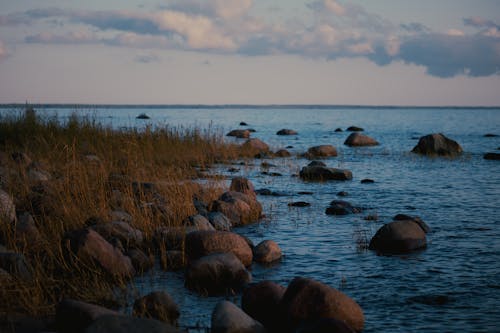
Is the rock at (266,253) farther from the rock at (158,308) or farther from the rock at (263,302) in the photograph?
the rock at (158,308)

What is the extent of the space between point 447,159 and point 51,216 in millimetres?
23051

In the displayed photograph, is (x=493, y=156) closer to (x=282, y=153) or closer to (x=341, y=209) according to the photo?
(x=282, y=153)

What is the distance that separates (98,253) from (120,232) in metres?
1.41

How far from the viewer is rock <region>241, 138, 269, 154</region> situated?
2966cm

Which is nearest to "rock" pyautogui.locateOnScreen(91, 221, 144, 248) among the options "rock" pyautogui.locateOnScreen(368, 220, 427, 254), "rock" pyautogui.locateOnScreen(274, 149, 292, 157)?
"rock" pyautogui.locateOnScreen(368, 220, 427, 254)

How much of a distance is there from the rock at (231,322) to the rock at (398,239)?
5003 mm

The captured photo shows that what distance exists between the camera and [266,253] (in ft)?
32.3

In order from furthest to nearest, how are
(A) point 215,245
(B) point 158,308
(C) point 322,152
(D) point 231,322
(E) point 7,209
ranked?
1. (C) point 322,152
2. (E) point 7,209
3. (A) point 215,245
4. (B) point 158,308
5. (D) point 231,322

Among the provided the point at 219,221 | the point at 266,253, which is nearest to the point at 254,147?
the point at 219,221

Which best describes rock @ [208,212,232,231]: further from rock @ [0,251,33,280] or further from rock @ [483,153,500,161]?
rock @ [483,153,500,161]

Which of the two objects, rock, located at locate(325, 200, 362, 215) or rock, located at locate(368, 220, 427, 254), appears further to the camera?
rock, located at locate(325, 200, 362, 215)

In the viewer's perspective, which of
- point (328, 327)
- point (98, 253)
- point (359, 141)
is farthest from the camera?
point (359, 141)

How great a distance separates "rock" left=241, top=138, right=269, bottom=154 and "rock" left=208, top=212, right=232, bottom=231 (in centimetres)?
1741

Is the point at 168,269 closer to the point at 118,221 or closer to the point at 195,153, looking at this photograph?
the point at 118,221
